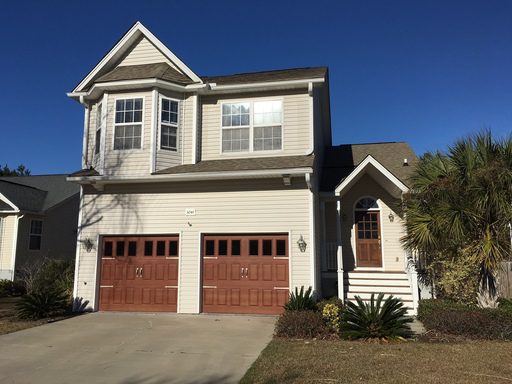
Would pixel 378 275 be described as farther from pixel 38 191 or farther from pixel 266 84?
pixel 38 191

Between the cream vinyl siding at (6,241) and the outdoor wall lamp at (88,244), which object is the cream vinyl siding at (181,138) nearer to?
the outdoor wall lamp at (88,244)

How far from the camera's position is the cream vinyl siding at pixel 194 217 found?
41.9 feet

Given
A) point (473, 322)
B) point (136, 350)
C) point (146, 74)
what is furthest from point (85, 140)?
point (473, 322)

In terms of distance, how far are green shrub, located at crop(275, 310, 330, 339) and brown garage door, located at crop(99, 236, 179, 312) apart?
4.79 m

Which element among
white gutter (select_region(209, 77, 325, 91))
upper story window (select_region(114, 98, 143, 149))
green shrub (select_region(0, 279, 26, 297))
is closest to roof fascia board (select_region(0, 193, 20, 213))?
green shrub (select_region(0, 279, 26, 297))

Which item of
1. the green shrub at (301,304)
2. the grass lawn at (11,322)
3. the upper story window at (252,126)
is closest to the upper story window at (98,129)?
the upper story window at (252,126)

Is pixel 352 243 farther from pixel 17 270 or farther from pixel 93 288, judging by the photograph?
pixel 17 270

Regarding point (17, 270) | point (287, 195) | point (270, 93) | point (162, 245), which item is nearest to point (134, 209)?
point (162, 245)

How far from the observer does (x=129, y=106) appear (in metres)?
14.1

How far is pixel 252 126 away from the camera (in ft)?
46.5

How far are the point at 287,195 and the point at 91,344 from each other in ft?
22.1

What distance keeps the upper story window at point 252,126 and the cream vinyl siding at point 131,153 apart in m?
2.52

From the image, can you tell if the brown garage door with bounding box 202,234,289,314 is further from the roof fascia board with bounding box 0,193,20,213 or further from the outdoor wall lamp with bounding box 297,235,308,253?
the roof fascia board with bounding box 0,193,20,213

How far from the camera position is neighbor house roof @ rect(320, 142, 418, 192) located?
1614cm
